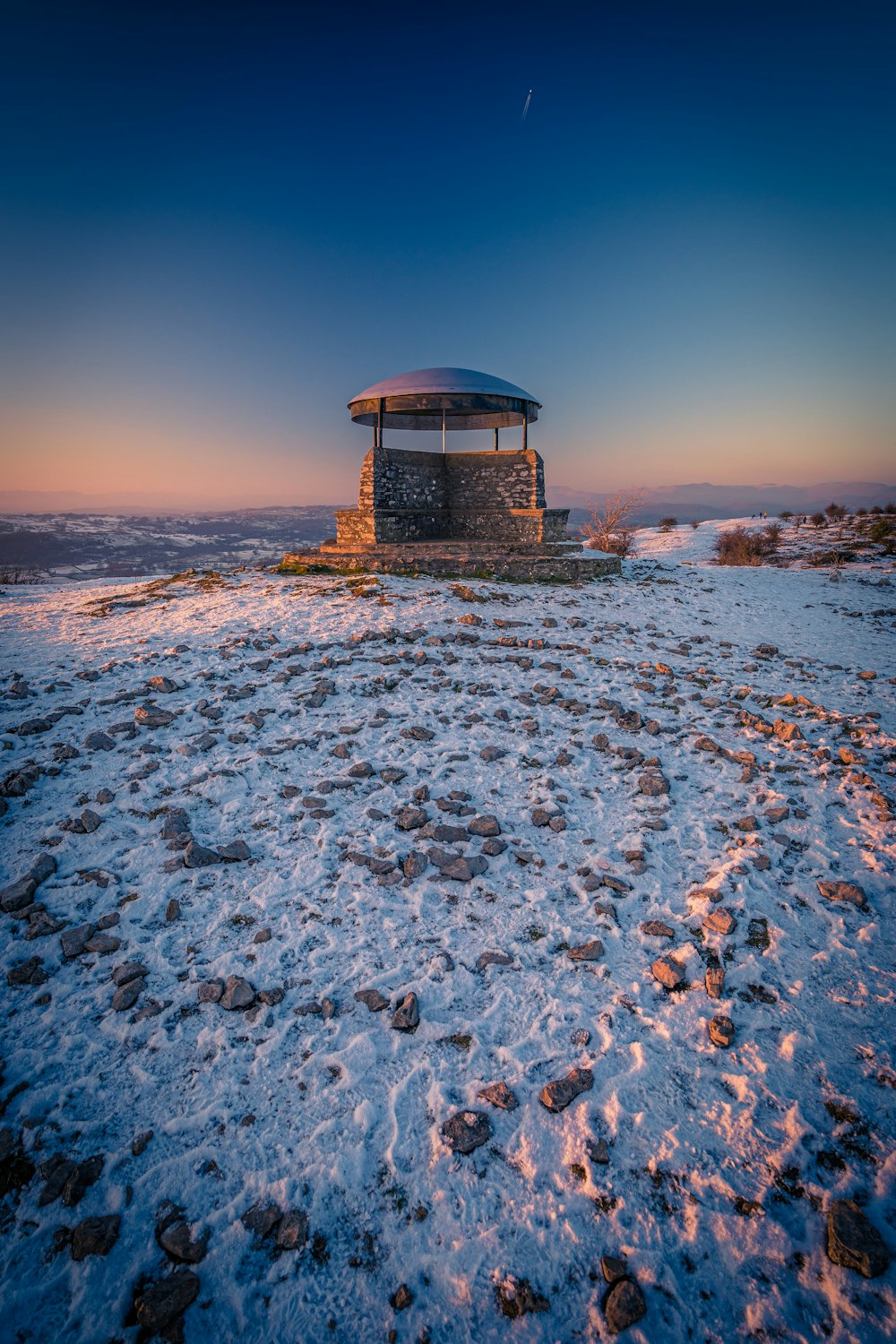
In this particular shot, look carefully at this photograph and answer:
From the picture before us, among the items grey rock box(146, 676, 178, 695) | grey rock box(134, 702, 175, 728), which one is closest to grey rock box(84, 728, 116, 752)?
grey rock box(134, 702, 175, 728)

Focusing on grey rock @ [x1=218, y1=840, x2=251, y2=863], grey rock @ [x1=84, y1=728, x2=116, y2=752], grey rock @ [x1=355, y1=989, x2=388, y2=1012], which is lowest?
grey rock @ [x1=355, y1=989, x2=388, y2=1012]

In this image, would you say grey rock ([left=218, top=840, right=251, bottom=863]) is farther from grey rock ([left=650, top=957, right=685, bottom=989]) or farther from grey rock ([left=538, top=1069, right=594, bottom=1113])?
grey rock ([left=650, top=957, right=685, bottom=989])

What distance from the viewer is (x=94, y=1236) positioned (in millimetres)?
2217

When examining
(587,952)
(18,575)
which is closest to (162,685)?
(587,952)

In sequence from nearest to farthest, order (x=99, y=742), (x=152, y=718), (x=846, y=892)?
(x=846, y=892) → (x=99, y=742) → (x=152, y=718)

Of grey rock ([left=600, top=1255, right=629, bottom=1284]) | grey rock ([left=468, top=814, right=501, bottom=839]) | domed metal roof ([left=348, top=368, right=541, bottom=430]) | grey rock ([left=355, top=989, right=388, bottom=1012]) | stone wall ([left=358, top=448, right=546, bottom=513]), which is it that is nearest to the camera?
grey rock ([left=600, top=1255, right=629, bottom=1284])

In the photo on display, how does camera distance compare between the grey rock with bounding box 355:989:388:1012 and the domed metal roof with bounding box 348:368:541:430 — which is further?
the domed metal roof with bounding box 348:368:541:430

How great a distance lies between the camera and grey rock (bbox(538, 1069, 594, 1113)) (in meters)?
2.70

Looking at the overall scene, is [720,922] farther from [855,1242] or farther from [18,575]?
[18,575]

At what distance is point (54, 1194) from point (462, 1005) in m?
1.99

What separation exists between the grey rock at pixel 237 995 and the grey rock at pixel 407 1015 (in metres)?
0.85

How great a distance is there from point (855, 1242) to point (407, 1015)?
2.08 m

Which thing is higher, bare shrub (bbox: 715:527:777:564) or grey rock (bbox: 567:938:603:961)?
bare shrub (bbox: 715:527:777:564)

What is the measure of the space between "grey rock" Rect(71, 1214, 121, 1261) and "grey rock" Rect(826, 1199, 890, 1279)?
2860 millimetres
